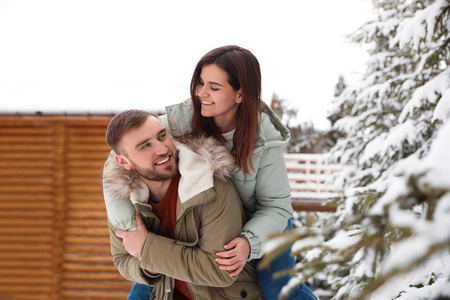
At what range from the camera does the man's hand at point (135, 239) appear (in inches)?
82.2

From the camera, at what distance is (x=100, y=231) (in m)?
6.52

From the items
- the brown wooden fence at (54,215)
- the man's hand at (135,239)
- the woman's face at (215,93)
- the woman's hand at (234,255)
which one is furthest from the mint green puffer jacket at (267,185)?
the brown wooden fence at (54,215)

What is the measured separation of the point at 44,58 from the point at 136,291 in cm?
691

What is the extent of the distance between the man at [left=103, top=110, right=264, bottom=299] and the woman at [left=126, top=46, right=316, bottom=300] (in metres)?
0.13

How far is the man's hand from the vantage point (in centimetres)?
209

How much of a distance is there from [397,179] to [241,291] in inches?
52.8

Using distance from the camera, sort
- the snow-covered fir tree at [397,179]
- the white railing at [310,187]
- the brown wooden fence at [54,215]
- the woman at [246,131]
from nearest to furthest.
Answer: the snow-covered fir tree at [397,179], the woman at [246,131], the brown wooden fence at [54,215], the white railing at [310,187]

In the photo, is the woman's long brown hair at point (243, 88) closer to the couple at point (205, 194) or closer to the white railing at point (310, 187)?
the couple at point (205, 194)

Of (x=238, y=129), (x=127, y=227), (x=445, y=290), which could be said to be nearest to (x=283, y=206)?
(x=238, y=129)

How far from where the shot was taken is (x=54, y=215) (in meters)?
6.61

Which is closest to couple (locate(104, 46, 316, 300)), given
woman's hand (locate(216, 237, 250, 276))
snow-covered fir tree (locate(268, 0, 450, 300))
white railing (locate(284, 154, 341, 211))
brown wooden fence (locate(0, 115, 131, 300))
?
woman's hand (locate(216, 237, 250, 276))

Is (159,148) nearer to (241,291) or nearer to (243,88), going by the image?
(243,88)

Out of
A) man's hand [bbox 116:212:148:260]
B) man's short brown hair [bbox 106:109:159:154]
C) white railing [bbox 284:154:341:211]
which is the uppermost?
man's short brown hair [bbox 106:109:159:154]

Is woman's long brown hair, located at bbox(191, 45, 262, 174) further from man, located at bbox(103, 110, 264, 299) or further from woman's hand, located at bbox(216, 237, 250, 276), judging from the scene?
woman's hand, located at bbox(216, 237, 250, 276)
